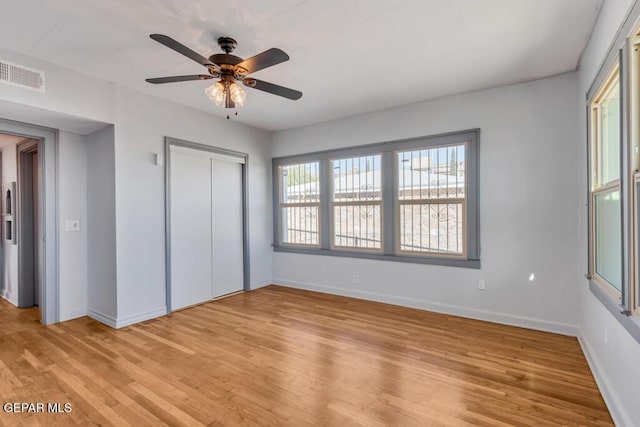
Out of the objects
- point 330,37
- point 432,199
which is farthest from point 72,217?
point 432,199

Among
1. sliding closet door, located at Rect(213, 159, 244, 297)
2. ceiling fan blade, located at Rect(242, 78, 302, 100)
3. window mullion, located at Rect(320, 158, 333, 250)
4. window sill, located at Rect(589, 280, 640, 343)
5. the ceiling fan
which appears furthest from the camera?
window mullion, located at Rect(320, 158, 333, 250)

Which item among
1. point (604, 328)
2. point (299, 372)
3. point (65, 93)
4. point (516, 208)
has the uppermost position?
point (65, 93)

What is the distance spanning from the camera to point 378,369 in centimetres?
255

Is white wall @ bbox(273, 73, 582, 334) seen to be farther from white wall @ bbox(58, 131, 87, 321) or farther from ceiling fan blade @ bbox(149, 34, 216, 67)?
white wall @ bbox(58, 131, 87, 321)

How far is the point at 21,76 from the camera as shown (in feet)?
9.14

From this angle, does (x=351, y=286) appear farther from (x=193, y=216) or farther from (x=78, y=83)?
(x=78, y=83)

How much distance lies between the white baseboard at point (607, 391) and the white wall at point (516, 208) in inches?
28.7

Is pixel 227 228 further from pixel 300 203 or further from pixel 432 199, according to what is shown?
pixel 432 199

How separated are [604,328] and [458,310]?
5.57ft

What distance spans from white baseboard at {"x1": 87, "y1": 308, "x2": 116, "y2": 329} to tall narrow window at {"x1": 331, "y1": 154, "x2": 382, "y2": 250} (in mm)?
3057

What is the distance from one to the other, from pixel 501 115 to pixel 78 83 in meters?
4.59

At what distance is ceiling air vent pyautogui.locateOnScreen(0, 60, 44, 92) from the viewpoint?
2.70 metres

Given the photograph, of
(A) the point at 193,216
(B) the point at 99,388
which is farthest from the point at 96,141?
(B) the point at 99,388

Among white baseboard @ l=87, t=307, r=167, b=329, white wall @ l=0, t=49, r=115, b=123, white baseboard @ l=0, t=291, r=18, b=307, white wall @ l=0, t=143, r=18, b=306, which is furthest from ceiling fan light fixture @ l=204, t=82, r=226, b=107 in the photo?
white baseboard @ l=0, t=291, r=18, b=307
